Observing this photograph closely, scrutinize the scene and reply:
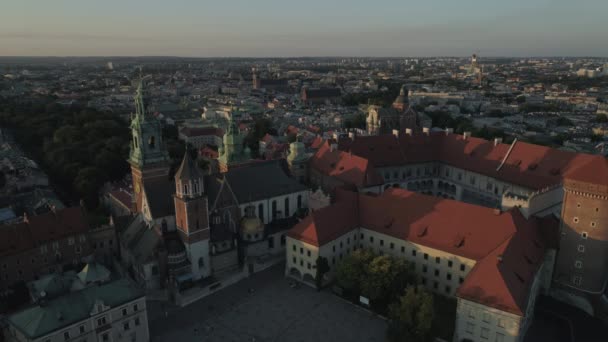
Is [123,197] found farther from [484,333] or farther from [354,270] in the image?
[484,333]

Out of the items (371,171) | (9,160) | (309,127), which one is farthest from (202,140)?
(371,171)

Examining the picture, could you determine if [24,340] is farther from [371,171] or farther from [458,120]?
[458,120]

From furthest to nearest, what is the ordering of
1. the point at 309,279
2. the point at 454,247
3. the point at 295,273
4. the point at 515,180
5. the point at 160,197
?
the point at 515,180 → the point at 160,197 → the point at 295,273 → the point at 309,279 → the point at 454,247

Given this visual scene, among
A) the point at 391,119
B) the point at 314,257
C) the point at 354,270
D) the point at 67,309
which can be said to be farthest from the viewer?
the point at 391,119

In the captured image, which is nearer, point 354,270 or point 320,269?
point 354,270

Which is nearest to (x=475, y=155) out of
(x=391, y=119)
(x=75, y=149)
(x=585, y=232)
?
(x=391, y=119)

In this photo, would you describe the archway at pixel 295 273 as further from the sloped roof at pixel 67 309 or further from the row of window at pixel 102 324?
the row of window at pixel 102 324
